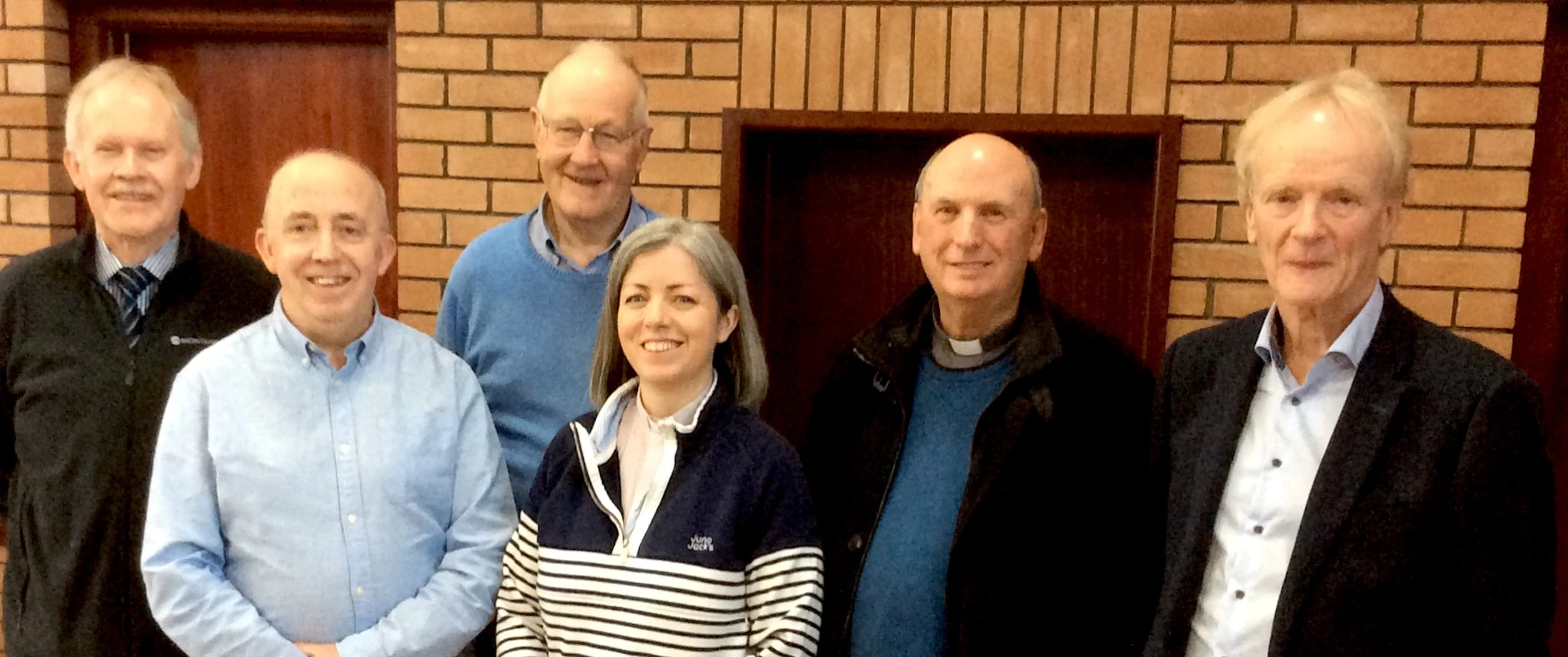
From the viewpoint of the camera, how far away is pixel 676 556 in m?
1.49

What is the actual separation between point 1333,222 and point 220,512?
1.56 m

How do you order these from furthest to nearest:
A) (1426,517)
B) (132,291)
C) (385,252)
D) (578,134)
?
1. (578,134)
2. (132,291)
3. (385,252)
4. (1426,517)

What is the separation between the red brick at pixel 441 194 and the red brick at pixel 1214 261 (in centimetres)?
170

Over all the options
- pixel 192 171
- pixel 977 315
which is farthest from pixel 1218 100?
pixel 192 171

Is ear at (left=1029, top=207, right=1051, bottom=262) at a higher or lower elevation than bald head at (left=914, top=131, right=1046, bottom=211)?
lower

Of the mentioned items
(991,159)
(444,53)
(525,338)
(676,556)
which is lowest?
(676,556)

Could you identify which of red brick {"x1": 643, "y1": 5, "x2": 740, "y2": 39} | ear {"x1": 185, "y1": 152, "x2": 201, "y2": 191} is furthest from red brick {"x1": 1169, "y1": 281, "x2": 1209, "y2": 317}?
ear {"x1": 185, "y1": 152, "x2": 201, "y2": 191}

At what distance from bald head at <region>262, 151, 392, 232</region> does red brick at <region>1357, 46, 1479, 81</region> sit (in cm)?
207

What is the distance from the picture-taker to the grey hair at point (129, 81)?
1841mm

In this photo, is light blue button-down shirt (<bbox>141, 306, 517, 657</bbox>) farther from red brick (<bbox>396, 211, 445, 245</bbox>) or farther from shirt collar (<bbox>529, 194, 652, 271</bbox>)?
red brick (<bbox>396, 211, 445, 245</bbox>)

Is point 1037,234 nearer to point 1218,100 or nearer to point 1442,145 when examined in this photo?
point 1218,100

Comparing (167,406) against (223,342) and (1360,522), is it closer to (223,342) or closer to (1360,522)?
(223,342)

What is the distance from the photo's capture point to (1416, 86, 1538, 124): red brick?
7.59 feet

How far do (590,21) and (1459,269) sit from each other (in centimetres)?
208
